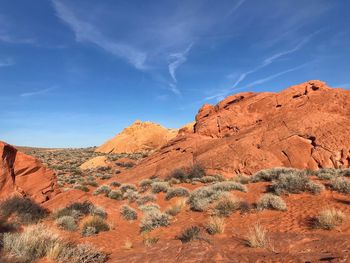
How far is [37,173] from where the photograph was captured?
15.7 metres

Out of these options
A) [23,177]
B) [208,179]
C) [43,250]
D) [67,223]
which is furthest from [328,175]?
[23,177]

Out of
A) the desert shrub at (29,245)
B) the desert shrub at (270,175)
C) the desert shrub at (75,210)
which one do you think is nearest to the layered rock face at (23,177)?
the desert shrub at (75,210)

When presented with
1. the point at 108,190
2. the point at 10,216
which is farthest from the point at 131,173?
the point at 10,216

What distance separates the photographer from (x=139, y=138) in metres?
62.0

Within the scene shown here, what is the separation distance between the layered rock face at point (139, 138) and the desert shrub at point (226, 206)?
45.7 m

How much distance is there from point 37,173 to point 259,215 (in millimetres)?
11754

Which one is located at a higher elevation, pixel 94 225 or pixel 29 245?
pixel 29 245

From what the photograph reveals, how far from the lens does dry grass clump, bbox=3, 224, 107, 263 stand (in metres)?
6.96

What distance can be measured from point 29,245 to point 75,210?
226 inches

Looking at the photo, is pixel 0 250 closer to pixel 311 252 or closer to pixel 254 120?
pixel 311 252

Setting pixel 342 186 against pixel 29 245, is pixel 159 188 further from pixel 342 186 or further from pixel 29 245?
pixel 29 245

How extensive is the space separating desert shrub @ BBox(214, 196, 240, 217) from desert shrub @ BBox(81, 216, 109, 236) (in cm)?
450

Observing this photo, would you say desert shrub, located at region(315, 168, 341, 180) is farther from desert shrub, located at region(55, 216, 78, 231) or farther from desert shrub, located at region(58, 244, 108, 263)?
desert shrub, located at region(55, 216, 78, 231)

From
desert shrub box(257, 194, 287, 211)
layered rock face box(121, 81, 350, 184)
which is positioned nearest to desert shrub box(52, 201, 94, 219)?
desert shrub box(257, 194, 287, 211)
